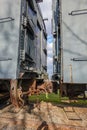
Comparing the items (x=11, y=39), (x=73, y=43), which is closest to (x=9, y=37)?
(x=11, y=39)

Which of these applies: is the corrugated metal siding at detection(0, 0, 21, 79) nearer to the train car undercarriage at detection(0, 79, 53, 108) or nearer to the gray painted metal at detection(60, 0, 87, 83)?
the train car undercarriage at detection(0, 79, 53, 108)

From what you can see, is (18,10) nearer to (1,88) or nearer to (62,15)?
(62,15)

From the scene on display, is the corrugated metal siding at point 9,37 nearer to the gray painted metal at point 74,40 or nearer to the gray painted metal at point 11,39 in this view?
the gray painted metal at point 11,39

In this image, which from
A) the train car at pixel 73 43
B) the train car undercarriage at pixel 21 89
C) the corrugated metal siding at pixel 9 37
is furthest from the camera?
the train car undercarriage at pixel 21 89

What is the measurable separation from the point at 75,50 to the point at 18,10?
7.51 feet

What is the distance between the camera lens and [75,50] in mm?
4258

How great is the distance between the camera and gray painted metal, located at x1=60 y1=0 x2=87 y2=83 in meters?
4.18

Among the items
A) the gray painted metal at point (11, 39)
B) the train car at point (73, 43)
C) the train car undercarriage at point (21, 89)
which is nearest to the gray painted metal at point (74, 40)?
the train car at point (73, 43)

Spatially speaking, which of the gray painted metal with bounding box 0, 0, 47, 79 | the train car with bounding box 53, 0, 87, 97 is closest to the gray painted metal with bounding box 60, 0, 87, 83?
the train car with bounding box 53, 0, 87, 97

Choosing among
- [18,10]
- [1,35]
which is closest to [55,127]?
[1,35]

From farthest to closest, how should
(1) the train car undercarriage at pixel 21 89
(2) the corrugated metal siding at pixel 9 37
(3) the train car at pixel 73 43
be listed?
1. (1) the train car undercarriage at pixel 21 89
2. (2) the corrugated metal siding at pixel 9 37
3. (3) the train car at pixel 73 43

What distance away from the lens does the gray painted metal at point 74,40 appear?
4184 millimetres

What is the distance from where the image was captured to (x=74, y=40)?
4.30 m

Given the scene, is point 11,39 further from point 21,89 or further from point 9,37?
point 21,89
